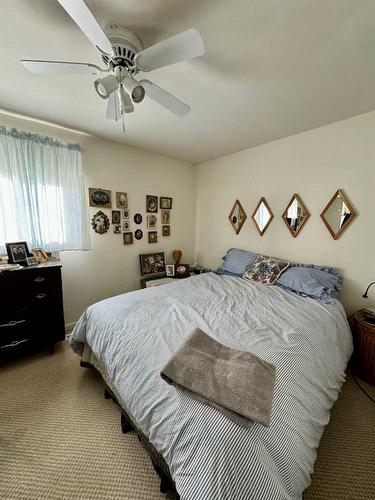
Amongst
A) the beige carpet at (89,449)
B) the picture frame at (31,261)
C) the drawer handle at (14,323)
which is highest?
the picture frame at (31,261)

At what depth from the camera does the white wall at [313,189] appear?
1997 millimetres

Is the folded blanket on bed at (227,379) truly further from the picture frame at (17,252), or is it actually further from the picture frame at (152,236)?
the picture frame at (152,236)

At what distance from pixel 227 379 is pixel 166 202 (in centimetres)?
279

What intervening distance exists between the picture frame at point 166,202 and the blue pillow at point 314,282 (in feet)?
6.58

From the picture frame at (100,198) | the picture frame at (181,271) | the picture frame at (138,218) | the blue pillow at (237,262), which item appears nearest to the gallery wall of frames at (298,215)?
the blue pillow at (237,262)

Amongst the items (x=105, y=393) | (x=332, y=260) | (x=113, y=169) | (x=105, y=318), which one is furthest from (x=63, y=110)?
(x=332, y=260)

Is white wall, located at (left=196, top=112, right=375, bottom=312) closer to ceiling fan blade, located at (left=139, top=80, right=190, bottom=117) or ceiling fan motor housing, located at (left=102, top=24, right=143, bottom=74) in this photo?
ceiling fan blade, located at (left=139, top=80, right=190, bottom=117)

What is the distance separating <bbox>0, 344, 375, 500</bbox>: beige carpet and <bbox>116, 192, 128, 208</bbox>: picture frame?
2032 millimetres

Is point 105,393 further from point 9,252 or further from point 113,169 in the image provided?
point 113,169

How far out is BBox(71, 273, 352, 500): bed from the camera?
71 cm

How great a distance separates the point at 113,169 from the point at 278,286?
2519mm

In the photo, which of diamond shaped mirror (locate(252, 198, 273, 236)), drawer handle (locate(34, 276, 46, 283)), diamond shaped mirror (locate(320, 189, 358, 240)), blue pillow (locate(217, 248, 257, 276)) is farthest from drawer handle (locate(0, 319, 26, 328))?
diamond shaped mirror (locate(320, 189, 358, 240))

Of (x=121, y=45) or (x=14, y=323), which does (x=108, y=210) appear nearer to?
(x=14, y=323)

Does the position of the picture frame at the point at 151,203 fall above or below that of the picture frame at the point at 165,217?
above
